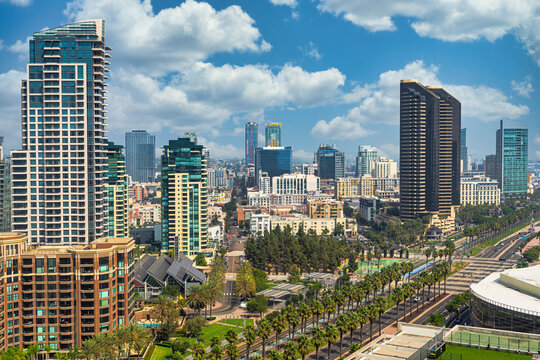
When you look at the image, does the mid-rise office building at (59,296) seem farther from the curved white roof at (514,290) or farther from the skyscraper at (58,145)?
the curved white roof at (514,290)

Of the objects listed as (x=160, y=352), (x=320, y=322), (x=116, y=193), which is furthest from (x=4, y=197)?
(x=320, y=322)

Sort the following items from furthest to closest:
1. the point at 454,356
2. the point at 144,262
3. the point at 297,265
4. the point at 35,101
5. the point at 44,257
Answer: the point at 297,265, the point at 144,262, the point at 35,101, the point at 44,257, the point at 454,356

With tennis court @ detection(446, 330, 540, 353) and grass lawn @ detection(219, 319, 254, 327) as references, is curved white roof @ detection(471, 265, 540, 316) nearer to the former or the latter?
tennis court @ detection(446, 330, 540, 353)

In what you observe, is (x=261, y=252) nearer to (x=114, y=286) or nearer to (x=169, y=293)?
(x=169, y=293)

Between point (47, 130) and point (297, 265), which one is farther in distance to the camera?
point (297, 265)

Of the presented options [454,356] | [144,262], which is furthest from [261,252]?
[454,356]

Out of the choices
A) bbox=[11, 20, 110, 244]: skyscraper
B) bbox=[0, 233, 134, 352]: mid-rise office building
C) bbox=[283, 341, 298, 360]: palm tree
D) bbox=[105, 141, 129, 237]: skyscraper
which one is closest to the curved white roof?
bbox=[283, 341, 298, 360]: palm tree
